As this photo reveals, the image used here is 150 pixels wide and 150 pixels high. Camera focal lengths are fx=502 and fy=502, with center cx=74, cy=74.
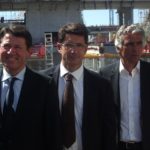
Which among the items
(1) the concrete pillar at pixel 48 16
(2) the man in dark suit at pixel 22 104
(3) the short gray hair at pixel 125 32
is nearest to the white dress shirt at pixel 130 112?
(3) the short gray hair at pixel 125 32

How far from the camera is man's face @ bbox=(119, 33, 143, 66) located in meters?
4.84

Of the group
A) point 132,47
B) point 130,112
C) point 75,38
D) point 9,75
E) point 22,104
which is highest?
point 75,38

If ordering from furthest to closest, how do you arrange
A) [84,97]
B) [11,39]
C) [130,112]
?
1. [130,112]
2. [84,97]
3. [11,39]

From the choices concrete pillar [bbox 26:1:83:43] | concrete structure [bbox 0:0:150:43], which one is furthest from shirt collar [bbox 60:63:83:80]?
concrete pillar [bbox 26:1:83:43]

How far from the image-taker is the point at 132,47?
4836 mm

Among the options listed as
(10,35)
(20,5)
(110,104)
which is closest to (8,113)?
(10,35)

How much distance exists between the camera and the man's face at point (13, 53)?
13.4 feet

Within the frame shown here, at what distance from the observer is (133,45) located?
4.84m

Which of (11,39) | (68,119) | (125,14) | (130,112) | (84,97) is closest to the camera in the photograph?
(11,39)

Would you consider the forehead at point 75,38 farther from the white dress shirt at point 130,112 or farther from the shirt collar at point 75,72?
the white dress shirt at point 130,112

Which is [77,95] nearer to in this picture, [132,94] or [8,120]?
[132,94]

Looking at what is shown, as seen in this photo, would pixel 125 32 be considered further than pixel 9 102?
Yes

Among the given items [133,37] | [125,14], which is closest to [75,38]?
[133,37]

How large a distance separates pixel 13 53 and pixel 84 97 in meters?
0.87
